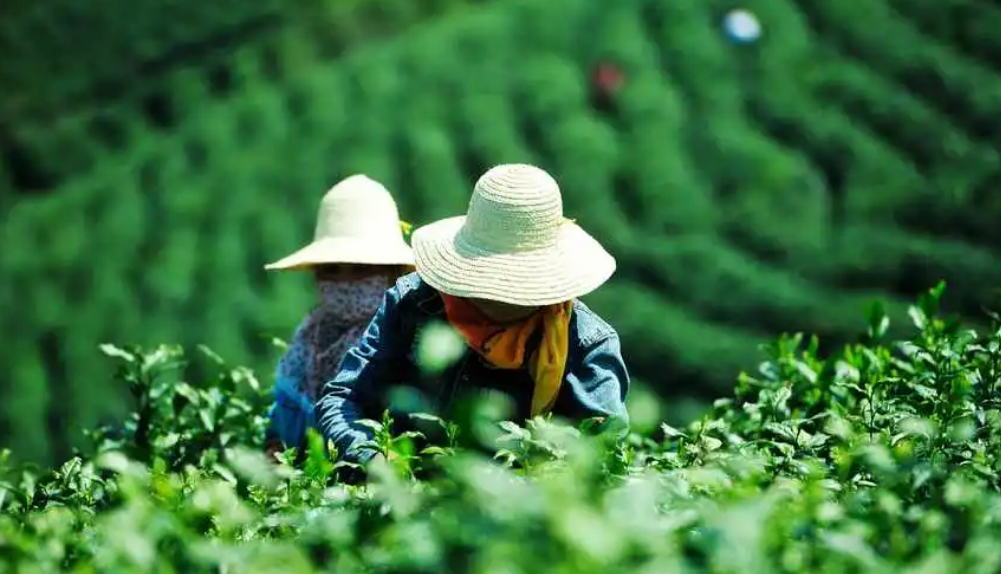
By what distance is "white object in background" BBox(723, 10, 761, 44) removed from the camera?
449 inches

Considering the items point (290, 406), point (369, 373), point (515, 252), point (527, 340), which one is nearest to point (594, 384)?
point (527, 340)

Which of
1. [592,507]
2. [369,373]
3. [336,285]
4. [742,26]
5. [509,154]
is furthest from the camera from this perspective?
[742,26]

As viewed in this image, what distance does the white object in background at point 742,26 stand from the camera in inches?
449

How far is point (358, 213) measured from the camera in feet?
9.80

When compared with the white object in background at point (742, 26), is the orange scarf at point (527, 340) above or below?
above

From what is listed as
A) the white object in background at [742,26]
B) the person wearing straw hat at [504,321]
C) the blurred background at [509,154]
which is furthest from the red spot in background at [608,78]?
the person wearing straw hat at [504,321]

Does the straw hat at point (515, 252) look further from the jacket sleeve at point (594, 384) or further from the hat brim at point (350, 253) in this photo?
the hat brim at point (350, 253)

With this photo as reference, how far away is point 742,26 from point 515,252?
9730 millimetres

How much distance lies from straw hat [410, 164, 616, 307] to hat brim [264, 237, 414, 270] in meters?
0.63

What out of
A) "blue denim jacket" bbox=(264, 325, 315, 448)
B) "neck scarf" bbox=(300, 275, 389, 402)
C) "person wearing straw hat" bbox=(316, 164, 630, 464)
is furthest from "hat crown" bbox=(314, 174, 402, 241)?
"person wearing straw hat" bbox=(316, 164, 630, 464)

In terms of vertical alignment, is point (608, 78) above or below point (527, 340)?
below

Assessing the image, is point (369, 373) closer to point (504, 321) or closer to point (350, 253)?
point (504, 321)

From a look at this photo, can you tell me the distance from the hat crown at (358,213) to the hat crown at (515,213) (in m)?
0.78

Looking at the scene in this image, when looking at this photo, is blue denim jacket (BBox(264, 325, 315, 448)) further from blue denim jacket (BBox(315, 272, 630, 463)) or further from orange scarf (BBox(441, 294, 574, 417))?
orange scarf (BBox(441, 294, 574, 417))
